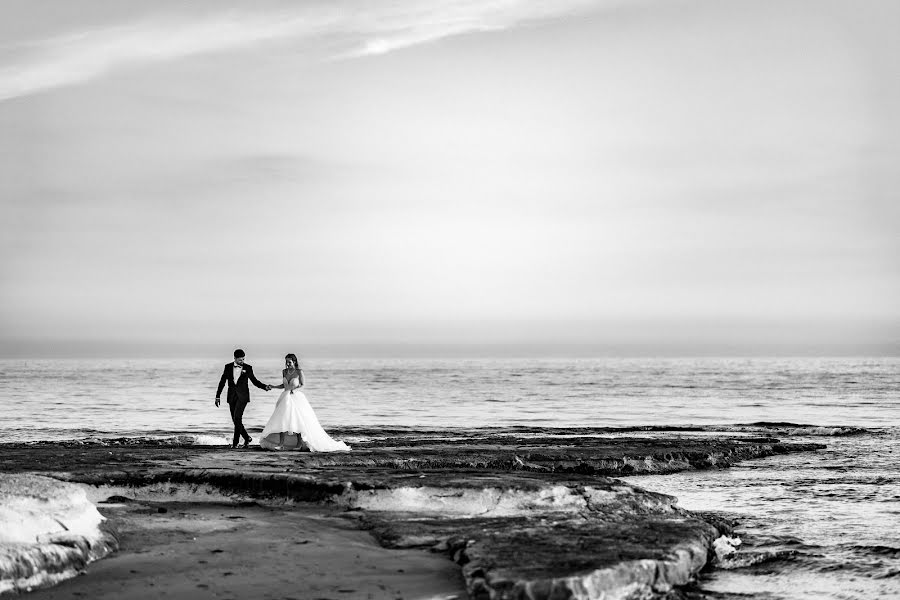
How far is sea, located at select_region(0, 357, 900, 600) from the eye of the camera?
36.4 feet

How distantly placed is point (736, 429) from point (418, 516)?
1053 inches

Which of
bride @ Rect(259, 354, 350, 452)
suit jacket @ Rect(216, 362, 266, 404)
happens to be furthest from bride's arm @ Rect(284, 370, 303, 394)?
suit jacket @ Rect(216, 362, 266, 404)

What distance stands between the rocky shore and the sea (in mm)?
1200

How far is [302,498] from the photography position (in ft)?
42.2

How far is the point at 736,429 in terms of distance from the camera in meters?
35.3

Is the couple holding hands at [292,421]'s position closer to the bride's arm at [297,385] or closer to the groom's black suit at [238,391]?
the bride's arm at [297,385]

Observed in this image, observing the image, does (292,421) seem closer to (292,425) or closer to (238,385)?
(292,425)

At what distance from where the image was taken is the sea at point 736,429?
11094 millimetres

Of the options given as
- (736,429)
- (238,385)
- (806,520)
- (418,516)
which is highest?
(238,385)

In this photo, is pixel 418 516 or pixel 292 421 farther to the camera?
pixel 292 421

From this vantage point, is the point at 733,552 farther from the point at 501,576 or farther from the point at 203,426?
the point at 203,426

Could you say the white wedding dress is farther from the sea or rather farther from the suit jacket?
the sea

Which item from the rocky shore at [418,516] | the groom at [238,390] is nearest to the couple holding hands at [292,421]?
the groom at [238,390]

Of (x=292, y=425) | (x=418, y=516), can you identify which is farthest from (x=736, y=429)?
(x=418, y=516)
